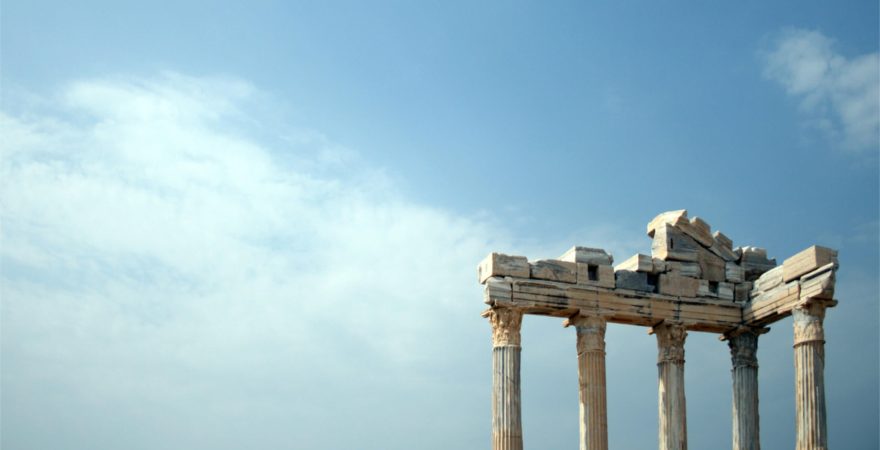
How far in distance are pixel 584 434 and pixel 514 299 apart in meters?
4.59

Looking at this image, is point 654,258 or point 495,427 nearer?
point 495,427

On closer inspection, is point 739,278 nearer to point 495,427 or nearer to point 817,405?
point 817,405

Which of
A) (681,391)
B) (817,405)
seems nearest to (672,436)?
(681,391)

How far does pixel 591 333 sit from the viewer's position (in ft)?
145

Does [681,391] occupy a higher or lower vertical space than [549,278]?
lower

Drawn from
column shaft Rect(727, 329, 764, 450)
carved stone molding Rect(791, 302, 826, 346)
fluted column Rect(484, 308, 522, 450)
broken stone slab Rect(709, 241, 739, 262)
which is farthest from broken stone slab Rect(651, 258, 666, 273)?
fluted column Rect(484, 308, 522, 450)

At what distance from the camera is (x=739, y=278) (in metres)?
46.2

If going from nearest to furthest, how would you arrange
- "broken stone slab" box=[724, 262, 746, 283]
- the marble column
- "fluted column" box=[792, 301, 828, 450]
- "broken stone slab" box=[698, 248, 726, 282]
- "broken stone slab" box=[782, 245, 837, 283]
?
"fluted column" box=[792, 301, 828, 450], "broken stone slab" box=[782, 245, 837, 283], the marble column, "broken stone slab" box=[698, 248, 726, 282], "broken stone slab" box=[724, 262, 746, 283]

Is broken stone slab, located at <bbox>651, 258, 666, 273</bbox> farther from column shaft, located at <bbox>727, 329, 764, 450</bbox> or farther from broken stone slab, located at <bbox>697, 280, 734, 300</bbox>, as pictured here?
column shaft, located at <bbox>727, 329, 764, 450</bbox>

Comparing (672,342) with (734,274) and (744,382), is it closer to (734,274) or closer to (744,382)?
(744,382)

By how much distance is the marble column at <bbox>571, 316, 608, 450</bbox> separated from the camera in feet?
142

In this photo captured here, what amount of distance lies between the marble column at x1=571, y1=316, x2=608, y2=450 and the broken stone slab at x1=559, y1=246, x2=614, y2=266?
1714 millimetres

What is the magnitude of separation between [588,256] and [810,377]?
291 inches

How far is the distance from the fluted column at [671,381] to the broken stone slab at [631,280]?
1.47m
